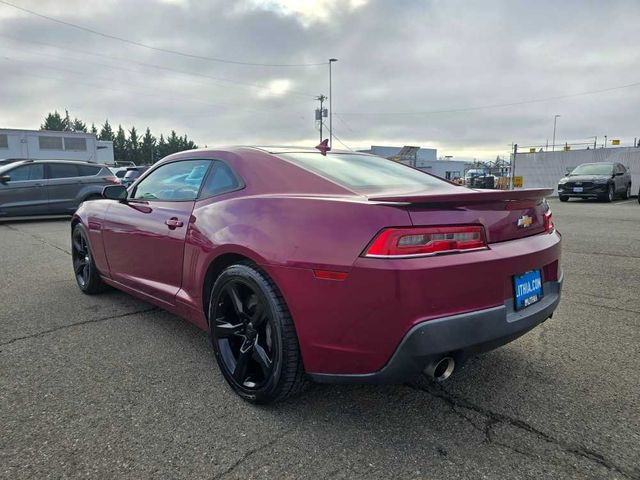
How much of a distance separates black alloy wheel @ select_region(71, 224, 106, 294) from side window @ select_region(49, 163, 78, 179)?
8.04 metres

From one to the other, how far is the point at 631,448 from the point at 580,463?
0.30 m

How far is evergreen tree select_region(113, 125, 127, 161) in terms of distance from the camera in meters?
89.5

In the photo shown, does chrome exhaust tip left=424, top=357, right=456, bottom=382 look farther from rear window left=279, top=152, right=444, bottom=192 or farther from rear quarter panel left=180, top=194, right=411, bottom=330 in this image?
rear window left=279, top=152, right=444, bottom=192

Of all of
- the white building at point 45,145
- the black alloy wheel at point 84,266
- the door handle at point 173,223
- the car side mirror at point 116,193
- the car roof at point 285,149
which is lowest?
the black alloy wheel at point 84,266

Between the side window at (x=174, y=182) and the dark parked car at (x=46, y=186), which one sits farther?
the dark parked car at (x=46, y=186)

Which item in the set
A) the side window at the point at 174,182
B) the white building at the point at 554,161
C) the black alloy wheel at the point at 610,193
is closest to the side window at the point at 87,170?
the side window at the point at 174,182

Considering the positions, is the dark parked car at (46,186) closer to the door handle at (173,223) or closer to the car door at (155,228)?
the car door at (155,228)

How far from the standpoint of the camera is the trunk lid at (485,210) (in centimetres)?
204

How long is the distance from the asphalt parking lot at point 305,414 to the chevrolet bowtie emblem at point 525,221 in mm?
931

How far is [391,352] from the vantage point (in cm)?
200

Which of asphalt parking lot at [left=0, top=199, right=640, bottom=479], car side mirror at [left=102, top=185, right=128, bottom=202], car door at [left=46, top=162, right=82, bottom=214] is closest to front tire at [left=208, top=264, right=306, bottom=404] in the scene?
asphalt parking lot at [left=0, top=199, right=640, bottom=479]

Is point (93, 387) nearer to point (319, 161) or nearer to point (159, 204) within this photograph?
point (159, 204)

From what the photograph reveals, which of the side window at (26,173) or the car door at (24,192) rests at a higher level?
the side window at (26,173)

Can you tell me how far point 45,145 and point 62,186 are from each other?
2784 cm
